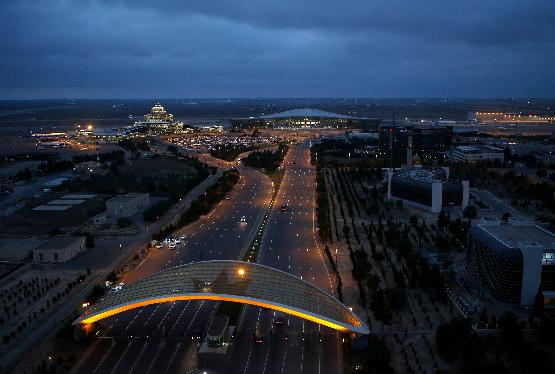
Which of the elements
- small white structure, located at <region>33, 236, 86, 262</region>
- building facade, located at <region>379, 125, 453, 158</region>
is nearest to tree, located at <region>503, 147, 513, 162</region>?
building facade, located at <region>379, 125, 453, 158</region>

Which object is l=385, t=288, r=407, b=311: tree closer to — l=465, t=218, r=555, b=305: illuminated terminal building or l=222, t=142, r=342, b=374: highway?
l=222, t=142, r=342, b=374: highway

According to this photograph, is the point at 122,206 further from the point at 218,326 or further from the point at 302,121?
the point at 302,121

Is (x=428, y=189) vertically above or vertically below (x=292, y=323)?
above

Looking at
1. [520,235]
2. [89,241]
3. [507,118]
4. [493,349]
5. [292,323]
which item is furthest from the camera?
[507,118]

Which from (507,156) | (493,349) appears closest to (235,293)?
(493,349)

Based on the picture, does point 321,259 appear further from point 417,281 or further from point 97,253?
point 97,253

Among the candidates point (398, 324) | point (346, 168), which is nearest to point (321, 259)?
point (398, 324)

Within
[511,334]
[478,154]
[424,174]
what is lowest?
[511,334]

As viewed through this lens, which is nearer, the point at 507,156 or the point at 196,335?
the point at 196,335
